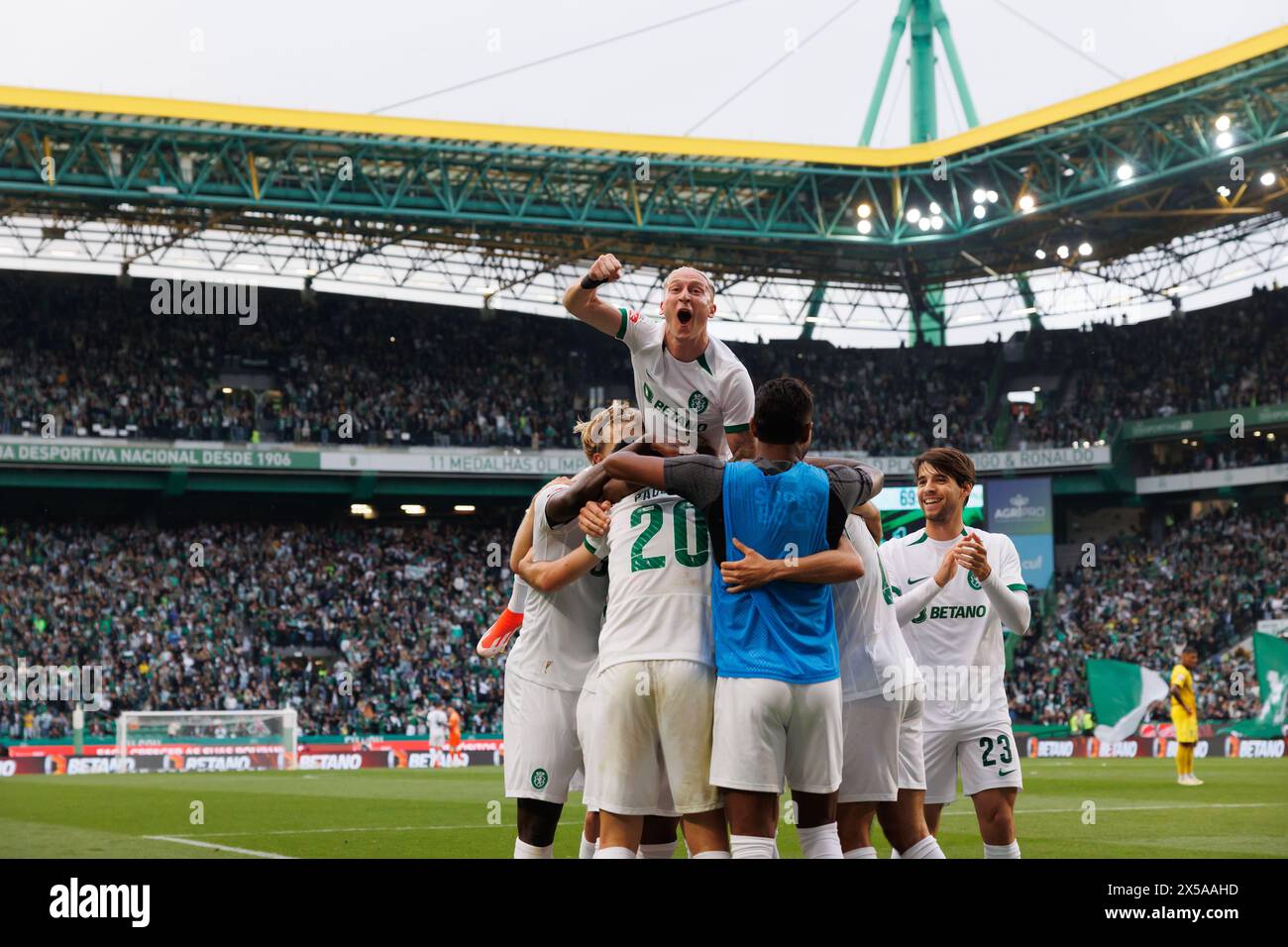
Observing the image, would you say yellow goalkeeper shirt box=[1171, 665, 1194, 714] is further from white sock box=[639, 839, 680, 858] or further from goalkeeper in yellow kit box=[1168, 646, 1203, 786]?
white sock box=[639, 839, 680, 858]

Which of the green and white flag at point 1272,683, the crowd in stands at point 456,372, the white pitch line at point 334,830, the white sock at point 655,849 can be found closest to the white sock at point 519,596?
the white sock at point 655,849

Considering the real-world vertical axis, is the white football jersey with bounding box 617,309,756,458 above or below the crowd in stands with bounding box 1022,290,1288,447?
below

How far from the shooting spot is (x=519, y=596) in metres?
7.55

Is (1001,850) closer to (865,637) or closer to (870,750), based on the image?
(870,750)

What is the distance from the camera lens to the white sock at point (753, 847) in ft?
17.5

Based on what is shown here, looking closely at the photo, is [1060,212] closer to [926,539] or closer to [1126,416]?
[1126,416]

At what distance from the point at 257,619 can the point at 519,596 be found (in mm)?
32420

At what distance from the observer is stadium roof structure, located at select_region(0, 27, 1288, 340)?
34.9 m

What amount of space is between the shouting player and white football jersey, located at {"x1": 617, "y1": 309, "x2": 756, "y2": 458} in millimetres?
1172

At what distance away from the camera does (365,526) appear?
Result: 4362cm

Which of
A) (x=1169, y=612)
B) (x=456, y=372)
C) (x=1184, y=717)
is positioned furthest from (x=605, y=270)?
(x=456, y=372)

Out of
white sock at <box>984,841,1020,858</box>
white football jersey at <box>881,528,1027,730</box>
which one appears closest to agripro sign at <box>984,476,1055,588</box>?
white football jersey at <box>881,528,1027,730</box>

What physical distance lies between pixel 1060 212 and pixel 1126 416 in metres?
8.49
